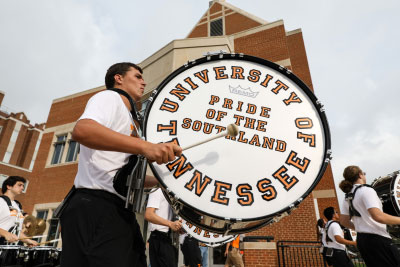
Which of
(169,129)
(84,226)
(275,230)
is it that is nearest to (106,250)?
(84,226)

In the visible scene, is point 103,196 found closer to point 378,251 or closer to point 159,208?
point 159,208

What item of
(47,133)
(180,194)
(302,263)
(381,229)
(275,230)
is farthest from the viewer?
(47,133)

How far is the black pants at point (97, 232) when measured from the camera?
1.22 meters

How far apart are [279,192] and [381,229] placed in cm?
240

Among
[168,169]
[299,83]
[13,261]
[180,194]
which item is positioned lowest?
[13,261]

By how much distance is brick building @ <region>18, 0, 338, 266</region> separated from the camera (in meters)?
8.59

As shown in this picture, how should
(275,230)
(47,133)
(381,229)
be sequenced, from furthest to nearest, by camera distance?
(47,133) < (275,230) < (381,229)

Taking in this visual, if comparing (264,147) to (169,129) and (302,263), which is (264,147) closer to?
(169,129)

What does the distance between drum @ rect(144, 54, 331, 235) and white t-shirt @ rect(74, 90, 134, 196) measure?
185mm

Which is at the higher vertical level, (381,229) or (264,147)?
(264,147)

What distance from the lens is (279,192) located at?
1.49 metres

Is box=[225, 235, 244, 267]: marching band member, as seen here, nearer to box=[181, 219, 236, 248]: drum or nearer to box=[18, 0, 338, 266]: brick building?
box=[18, 0, 338, 266]: brick building

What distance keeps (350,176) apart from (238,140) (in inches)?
102

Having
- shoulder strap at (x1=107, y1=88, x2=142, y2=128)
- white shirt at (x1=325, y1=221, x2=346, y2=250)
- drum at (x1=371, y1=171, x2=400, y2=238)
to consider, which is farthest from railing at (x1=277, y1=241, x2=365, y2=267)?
shoulder strap at (x1=107, y1=88, x2=142, y2=128)
